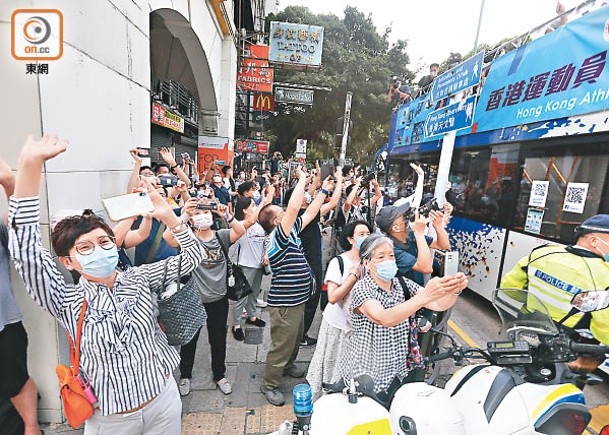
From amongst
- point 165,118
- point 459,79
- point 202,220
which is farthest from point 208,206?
point 165,118

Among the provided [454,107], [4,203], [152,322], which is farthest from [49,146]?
[454,107]

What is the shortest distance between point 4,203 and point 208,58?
26.1 ft

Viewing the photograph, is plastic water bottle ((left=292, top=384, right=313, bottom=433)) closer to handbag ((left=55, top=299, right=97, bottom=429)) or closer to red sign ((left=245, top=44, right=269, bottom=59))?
handbag ((left=55, top=299, right=97, bottom=429))

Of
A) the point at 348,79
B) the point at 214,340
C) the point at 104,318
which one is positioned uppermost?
the point at 348,79

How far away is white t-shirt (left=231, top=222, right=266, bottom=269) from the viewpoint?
3844 mm

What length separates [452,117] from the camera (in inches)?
154

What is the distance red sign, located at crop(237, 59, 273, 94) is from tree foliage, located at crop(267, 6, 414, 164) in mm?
6361

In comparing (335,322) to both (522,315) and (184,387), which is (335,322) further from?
(184,387)

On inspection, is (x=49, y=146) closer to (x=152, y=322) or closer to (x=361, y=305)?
(x=152, y=322)

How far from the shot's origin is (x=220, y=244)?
116 inches

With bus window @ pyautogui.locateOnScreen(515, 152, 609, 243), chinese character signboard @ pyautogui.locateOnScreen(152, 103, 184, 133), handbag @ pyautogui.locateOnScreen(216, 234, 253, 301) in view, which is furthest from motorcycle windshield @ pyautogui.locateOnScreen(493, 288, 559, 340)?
chinese character signboard @ pyautogui.locateOnScreen(152, 103, 184, 133)

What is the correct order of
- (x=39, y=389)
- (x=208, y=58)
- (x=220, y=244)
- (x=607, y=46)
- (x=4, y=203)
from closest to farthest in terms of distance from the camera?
(x=4, y=203)
(x=39, y=389)
(x=220, y=244)
(x=607, y=46)
(x=208, y=58)

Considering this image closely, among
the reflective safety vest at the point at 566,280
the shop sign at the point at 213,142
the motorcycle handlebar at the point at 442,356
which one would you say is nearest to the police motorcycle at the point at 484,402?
the motorcycle handlebar at the point at 442,356

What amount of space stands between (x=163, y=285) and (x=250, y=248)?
2.15 metres
